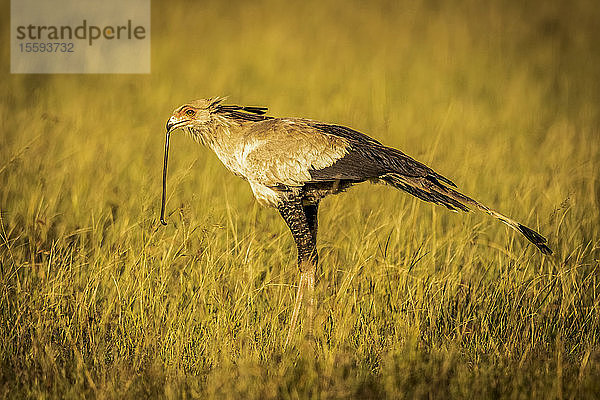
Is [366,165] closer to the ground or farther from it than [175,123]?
closer to the ground

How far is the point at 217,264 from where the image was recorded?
4.84m

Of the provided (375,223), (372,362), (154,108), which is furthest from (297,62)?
(372,362)

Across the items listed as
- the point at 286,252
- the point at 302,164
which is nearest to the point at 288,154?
the point at 302,164

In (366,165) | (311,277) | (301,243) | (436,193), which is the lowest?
(311,277)

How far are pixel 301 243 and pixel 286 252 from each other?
2.82ft

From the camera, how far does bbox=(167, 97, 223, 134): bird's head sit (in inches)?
182

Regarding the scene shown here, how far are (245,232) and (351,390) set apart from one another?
1829 mm

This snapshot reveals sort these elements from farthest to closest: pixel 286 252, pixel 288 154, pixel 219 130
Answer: pixel 286 252 < pixel 219 130 < pixel 288 154

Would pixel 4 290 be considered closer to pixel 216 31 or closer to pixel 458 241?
pixel 458 241

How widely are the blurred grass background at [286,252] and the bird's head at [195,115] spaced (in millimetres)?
548

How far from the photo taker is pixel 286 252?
5473 millimetres

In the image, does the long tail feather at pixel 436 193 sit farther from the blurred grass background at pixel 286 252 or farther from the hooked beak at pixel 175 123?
the hooked beak at pixel 175 123

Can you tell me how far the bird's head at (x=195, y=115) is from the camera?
4.62 metres

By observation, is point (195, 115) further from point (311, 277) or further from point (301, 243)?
point (311, 277)
